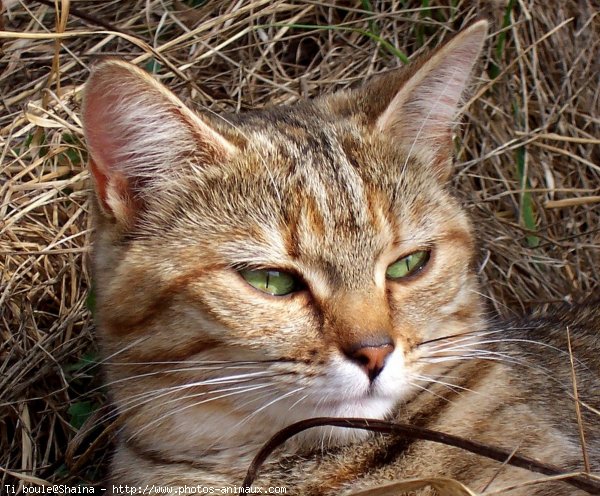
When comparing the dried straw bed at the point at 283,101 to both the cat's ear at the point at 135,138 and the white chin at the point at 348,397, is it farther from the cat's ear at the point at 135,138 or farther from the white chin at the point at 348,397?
the white chin at the point at 348,397

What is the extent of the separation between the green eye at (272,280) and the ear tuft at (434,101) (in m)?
0.45

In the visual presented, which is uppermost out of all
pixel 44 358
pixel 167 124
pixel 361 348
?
pixel 167 124

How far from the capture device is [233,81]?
2977 mm

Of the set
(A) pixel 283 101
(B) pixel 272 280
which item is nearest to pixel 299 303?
(B) pixel 272 280

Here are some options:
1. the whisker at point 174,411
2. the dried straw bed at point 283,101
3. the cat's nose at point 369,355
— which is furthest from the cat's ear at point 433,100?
the dried straw bed at point 283,101

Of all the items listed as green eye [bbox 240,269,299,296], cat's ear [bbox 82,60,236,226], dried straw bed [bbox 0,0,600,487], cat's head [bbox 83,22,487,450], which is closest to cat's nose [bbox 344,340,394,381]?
cat's head [bbox 83,22,487,450]

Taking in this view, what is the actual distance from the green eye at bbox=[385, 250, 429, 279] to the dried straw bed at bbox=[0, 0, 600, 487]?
3.19 feet

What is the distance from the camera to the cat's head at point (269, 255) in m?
1.51

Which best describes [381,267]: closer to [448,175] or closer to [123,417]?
[448,175]

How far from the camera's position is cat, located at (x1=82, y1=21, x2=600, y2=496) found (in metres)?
1.53

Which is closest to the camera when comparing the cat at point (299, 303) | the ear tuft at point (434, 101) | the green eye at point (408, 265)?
the cat at point (299, 303)

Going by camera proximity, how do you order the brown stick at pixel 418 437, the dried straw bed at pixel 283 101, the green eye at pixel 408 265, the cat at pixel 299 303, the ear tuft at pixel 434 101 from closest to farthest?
the brown stick at pixel 418 437
the cat at pixel 299 303
the green eye at pixel 408 265
the ear tuft at pixel 434 101
the dried straw bed at pixel 283 101

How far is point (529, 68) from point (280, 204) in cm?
179

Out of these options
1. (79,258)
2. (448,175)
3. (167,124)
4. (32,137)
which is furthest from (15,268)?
(448,175)
